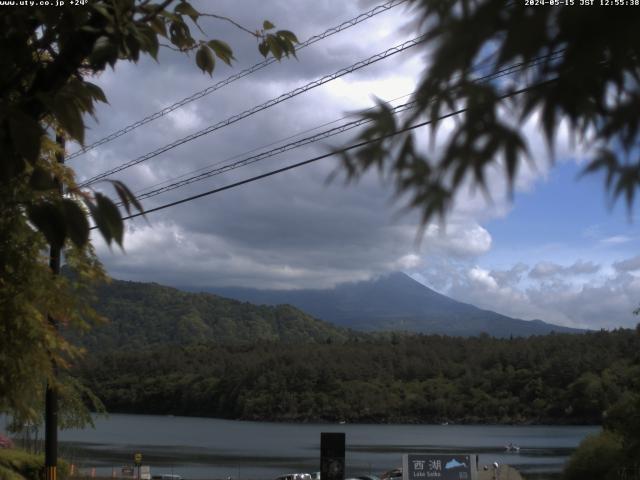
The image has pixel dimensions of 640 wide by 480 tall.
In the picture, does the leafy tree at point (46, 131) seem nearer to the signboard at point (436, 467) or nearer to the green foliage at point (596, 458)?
the signboard at point (436, 467)

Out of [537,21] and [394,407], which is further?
[394,407]

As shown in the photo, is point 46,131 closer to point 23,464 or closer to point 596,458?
point 23,464

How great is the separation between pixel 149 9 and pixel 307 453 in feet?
285

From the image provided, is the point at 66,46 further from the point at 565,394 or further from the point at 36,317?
the point at 565,394

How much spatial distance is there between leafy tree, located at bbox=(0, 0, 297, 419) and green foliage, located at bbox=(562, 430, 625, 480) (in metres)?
28.6

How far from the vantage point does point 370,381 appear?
5027 inches

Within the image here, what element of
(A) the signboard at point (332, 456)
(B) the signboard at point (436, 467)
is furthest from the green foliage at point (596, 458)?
(A) the signboard at point (332, 456)

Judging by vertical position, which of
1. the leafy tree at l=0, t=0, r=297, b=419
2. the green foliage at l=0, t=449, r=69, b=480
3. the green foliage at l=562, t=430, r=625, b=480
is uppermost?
the leafy tree at l=0, t=0, r=297, b=419

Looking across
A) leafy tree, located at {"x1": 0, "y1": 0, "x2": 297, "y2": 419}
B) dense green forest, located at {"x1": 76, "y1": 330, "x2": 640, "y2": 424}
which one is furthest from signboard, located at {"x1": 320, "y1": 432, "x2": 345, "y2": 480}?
dense green forest, located at {"x1": 76, "y1": 330, "x2": 640, "y2": 424}

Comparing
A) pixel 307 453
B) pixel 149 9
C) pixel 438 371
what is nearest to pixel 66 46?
pixel 149 9

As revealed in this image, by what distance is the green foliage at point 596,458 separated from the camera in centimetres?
3183

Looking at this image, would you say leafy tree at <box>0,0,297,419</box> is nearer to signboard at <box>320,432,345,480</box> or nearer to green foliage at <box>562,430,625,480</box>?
signboard at <box>320,432,345,480</box>

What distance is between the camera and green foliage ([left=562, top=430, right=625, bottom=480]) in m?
31.8

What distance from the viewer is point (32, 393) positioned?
6.40 meters
